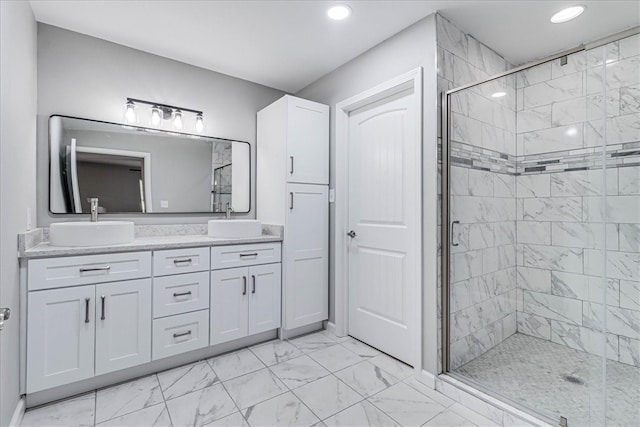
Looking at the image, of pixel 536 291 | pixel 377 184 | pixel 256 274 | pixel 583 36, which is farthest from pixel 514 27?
pixel 256 274

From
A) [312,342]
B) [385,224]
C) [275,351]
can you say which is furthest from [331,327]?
[385,224]

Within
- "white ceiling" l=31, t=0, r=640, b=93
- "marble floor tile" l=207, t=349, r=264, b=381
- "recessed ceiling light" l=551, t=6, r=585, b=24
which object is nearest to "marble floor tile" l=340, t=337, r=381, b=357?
→ "marble floor tile" l=207, t=349, r=264, b=381

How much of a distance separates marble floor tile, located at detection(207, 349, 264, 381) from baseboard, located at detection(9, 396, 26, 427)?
3.26ft

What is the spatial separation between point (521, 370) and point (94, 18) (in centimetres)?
373

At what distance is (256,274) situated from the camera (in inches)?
99.2

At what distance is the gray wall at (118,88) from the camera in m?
2.14

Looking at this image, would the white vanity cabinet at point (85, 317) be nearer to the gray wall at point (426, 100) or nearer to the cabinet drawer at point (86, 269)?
the cabinet drawer at point (86, 269)

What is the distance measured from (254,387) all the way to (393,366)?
38.6 inches

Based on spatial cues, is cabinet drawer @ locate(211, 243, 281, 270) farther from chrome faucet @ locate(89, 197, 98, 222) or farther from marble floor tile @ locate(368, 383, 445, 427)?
marble floor tile @ locate(368, 383, 445, 427)

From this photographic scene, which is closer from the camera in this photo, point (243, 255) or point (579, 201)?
point (579, 201)

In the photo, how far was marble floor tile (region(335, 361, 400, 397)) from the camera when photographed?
194cm

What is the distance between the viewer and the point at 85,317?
71.8 inches

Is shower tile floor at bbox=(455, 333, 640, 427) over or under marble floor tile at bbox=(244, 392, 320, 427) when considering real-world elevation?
over

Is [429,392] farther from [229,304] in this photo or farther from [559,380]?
[229,304]
